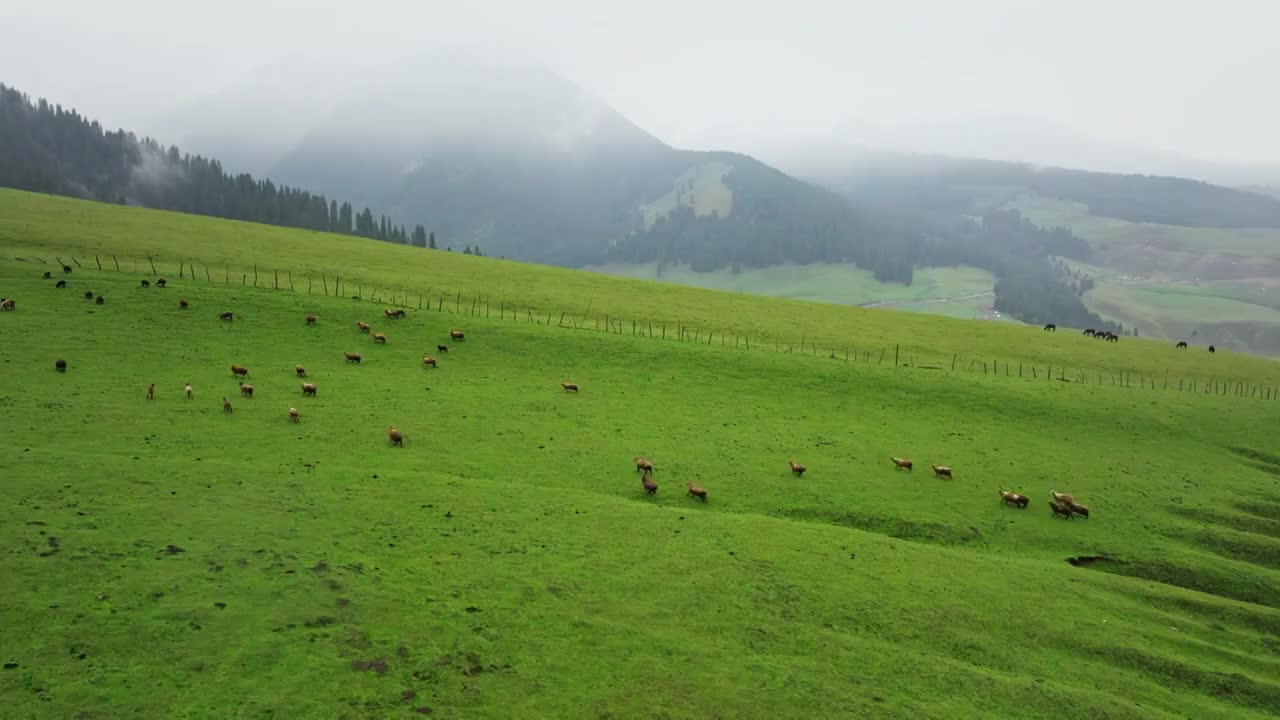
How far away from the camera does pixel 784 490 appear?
38781 mm

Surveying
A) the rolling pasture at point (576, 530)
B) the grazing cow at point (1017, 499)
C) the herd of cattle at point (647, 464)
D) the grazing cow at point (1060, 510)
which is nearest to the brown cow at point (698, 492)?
the herd of cattle at point (647, 464)

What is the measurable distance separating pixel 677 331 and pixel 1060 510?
1571 inches

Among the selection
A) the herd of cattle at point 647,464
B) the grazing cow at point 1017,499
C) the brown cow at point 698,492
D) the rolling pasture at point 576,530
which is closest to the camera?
the rolling pasture at point 576,530

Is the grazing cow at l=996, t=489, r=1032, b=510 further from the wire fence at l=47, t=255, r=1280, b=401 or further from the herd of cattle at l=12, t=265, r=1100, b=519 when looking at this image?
the wire fence at l=47, t=255, r=1280, b=401

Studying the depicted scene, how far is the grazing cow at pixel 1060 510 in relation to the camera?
4034 cm

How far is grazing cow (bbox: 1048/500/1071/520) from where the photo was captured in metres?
40.3

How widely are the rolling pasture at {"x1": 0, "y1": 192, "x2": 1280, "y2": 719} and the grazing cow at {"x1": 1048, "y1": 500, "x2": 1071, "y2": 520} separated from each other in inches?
28.9

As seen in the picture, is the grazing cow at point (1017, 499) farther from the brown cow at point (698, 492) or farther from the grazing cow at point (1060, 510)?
the brown cow at point (698, 492)

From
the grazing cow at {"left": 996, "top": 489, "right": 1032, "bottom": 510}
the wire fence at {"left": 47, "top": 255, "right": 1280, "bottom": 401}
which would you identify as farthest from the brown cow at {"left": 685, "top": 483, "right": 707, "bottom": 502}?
the wire fence at {"left": 47, "top": 255, "right": 1280, "bottom": 401}

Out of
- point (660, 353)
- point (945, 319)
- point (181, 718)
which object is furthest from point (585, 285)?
point (181, 718)

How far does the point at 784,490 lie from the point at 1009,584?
11.0m

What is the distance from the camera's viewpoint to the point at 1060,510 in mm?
40438

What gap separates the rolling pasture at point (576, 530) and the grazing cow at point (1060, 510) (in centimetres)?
73

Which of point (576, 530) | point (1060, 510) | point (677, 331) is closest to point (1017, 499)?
point (1060, 510)
